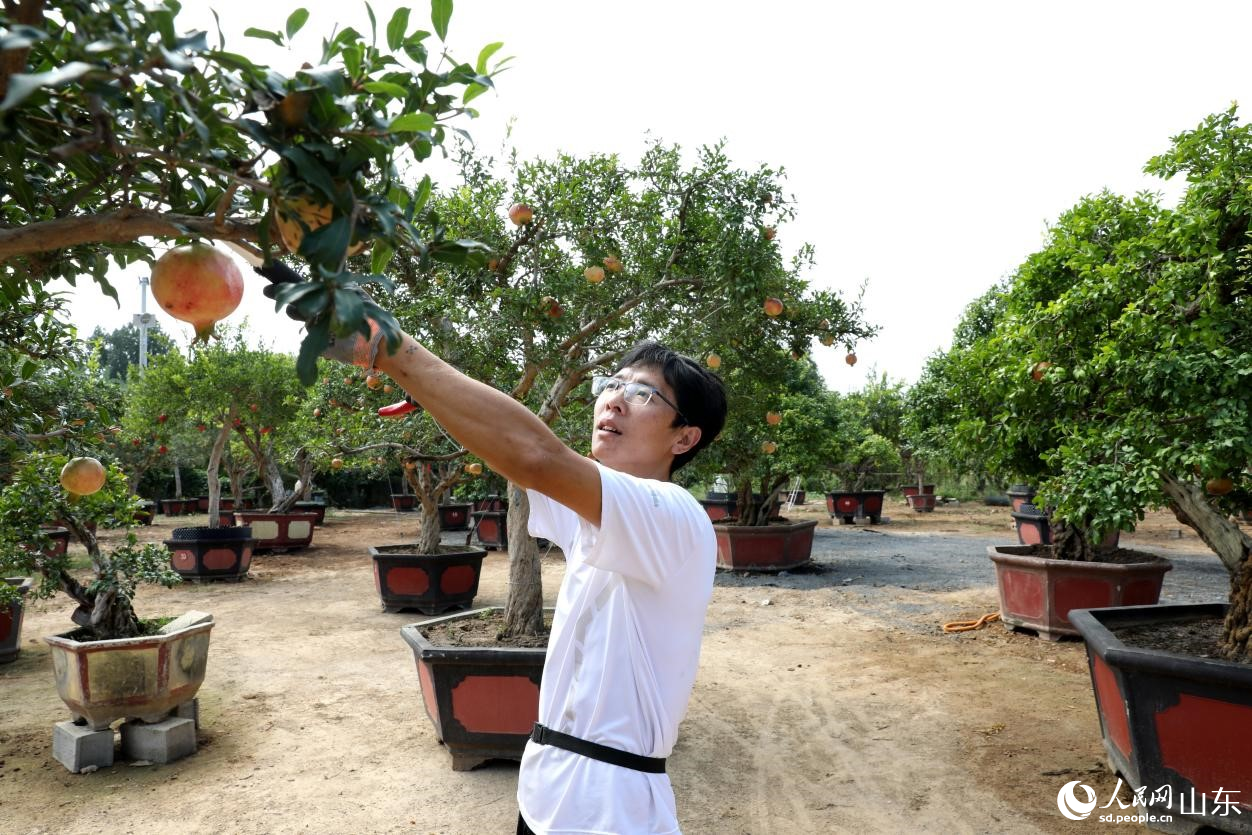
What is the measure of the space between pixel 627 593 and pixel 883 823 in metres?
2.68

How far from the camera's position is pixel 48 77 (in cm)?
77

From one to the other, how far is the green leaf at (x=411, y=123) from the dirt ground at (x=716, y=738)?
325 centimetres

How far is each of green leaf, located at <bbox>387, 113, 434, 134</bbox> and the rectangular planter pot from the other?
3571 millimetres

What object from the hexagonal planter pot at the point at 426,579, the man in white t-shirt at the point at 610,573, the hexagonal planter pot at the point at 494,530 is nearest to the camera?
the man in white t-shirt at the point at 610,573

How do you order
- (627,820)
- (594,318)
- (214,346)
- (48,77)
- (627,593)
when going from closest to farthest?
(48,77) → (627,820) → (627,593) → (594,318) → (214,346)

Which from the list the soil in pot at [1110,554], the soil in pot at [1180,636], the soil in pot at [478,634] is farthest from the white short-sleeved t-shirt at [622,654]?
the soil in pot at [1110,554]

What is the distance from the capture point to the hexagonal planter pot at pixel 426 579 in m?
8.25

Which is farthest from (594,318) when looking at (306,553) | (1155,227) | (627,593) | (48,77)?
(306,553)

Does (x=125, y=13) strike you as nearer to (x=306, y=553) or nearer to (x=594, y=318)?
(x=594, y=318)

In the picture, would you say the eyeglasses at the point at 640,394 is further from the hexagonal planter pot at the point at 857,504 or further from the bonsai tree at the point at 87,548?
the hexagonal planter pot at the point at 857,504

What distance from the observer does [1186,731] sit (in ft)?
11.0

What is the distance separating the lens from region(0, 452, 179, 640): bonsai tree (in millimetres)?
4395

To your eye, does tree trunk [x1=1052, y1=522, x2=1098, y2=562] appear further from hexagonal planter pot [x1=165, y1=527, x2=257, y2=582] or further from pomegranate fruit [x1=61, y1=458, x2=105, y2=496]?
hexagonal planter pot [x1=165, y1=527, x2=257, y2=582]

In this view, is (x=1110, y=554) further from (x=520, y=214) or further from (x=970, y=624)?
(x=520, y=214)
